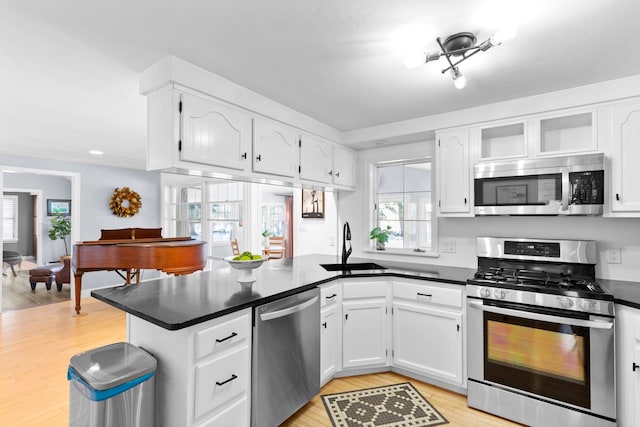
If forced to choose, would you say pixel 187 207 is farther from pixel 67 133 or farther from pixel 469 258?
pixel 469 258

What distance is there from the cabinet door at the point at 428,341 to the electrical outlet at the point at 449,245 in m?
0.76

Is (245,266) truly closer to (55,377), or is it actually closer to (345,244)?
(345,244)

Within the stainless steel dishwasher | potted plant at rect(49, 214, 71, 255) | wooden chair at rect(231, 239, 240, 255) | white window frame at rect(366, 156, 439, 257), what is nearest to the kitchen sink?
white window frame at rect(366, 156, 439, 257)

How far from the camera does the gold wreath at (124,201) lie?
5.74 metres

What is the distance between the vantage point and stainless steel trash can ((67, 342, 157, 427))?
1357mm

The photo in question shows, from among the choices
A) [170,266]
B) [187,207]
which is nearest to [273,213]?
[187,207]

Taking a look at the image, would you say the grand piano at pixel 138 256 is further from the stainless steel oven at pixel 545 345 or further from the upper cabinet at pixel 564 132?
the upper cabinet at pixel 564 132

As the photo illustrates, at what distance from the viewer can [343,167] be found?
3473 mm

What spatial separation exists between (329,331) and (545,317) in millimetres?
1437

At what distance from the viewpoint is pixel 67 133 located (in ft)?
12.5

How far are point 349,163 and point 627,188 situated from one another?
2270 millimetres

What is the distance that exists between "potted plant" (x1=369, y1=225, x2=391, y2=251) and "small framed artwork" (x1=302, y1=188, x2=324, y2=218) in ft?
2.46

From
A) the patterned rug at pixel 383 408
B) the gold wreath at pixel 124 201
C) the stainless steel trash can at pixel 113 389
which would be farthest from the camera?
the gold wreath at pixel 124 201

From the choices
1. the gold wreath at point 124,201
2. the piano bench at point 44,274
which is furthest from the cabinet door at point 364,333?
the piano bench at point 44,274
